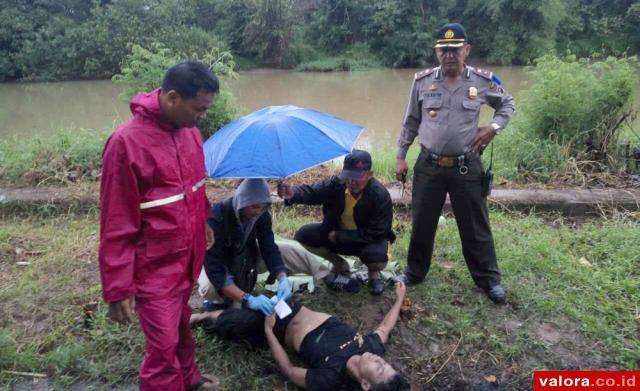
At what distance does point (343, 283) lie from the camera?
11.4 ft

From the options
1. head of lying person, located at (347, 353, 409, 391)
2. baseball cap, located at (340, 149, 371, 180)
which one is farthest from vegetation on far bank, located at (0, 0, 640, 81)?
head of lying person, located at (347, 353, 409, 391)

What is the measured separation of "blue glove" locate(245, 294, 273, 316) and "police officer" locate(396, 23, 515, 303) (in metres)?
1.26

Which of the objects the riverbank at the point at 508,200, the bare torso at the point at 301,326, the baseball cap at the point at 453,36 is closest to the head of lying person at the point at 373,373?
the bare torso at the point at 301,326

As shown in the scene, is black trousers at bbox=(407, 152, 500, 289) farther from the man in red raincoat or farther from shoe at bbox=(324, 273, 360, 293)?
the man in red raincoat

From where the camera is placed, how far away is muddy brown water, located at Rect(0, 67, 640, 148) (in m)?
11.4

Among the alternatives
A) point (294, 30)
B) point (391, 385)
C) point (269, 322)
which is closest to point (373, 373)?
point (391, 385)

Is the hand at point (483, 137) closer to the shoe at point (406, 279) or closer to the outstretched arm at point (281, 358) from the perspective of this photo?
the shoe at point (406, 279)

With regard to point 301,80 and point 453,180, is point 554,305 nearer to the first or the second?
point 453,180

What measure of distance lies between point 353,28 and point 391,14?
9.48ft

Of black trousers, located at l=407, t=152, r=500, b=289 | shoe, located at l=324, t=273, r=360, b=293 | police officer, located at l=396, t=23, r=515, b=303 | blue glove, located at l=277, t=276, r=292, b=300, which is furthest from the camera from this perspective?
shoe, located at l=324, t=273, r=360, b=293

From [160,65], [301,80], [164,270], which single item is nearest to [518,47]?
[301,80]

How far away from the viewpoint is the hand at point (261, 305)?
8.70 feet

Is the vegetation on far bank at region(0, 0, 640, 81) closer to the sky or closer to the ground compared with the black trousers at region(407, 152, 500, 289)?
closer to the sky
